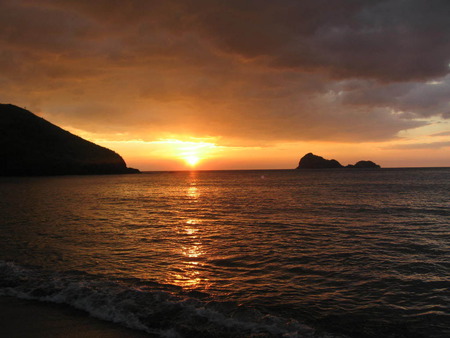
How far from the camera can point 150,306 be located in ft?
32.9

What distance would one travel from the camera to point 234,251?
704 inches

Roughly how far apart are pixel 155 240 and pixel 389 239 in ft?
54.5

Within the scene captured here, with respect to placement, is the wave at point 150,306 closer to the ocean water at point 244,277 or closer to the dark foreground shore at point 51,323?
the ocean water at point 244,277

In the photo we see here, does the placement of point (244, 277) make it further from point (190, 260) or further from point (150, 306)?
point (150, 306)

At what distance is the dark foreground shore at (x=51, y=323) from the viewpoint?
8.26 metres

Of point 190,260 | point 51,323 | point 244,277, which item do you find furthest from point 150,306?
point 190,260

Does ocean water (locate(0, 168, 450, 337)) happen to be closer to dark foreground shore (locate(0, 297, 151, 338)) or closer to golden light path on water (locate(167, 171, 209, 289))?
golden light path on water (locate(167, 171, 209, 289))

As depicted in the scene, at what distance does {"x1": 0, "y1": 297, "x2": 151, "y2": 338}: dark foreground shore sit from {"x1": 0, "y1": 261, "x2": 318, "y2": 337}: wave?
33 centimetres

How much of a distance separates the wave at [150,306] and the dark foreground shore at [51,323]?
334mm

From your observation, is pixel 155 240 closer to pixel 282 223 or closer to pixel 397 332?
pixel 282 223

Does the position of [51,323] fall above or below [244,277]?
above

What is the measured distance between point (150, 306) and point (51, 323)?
9.55ft

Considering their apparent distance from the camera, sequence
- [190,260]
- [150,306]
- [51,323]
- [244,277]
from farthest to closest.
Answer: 1. [190,260]
2. [244,277]
3. [150,306]
4. [51,323]

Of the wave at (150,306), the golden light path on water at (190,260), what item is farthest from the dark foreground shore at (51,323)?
the golden light path on water at (190,260)
